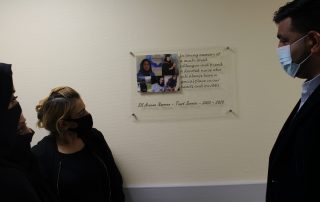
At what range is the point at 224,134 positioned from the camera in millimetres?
1923

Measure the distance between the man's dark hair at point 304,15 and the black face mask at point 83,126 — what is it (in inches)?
44.8

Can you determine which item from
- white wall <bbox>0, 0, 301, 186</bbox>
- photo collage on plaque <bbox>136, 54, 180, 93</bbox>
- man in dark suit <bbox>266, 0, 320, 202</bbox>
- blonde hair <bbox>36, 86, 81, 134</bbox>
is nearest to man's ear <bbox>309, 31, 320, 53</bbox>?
man in dark suit <bbox>266, 0, 320, 202</bbox>

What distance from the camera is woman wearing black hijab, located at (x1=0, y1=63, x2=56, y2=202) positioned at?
41.1 inches

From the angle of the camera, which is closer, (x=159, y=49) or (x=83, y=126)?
(x=83, y=126)

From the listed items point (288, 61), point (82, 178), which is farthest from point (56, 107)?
point (288, 61)

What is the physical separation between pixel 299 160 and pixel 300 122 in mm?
135

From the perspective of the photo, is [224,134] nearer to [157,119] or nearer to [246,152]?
[246,152]

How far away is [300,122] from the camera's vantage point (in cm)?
109

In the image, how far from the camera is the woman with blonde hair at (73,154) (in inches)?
66.9

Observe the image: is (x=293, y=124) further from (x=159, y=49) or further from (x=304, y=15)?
(x=159, y=49)

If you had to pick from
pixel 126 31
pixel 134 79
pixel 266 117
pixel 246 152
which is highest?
pixel 126 31

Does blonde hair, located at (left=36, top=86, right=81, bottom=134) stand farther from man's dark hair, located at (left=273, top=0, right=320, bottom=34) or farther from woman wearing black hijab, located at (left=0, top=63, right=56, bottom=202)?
man's dark hair, located at (left=273, top=0, right=320, bottom=34)

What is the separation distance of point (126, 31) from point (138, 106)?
0.46 meters

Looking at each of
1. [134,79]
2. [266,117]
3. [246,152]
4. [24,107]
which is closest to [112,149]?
[134,79]
